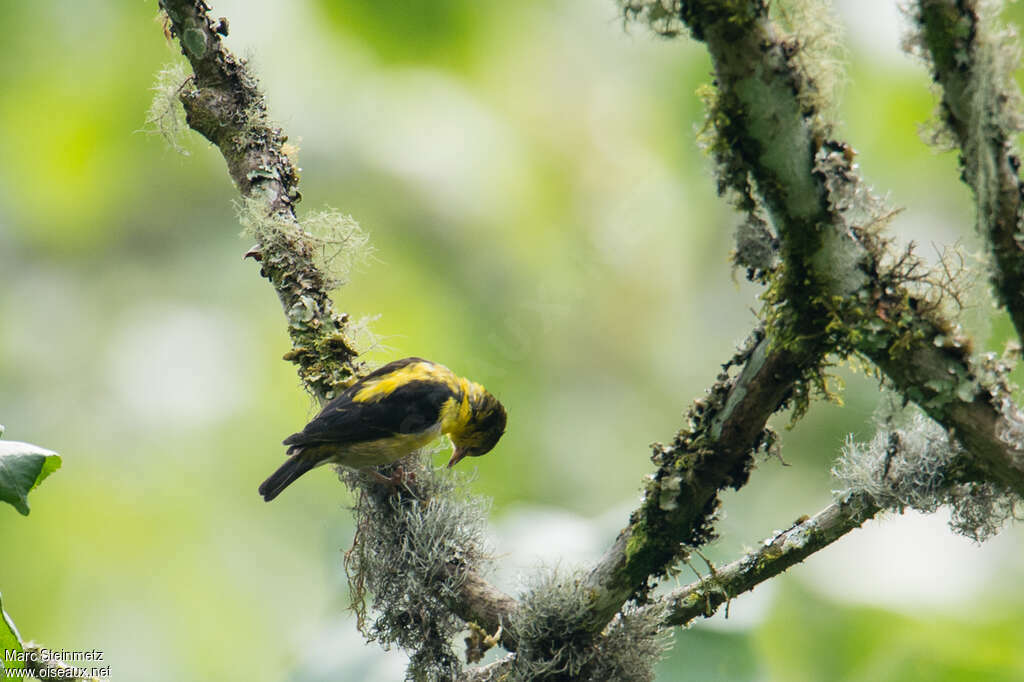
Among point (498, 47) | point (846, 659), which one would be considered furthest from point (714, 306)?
point (498, 47)

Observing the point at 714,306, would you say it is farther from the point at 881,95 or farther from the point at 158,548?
the point at 158,548

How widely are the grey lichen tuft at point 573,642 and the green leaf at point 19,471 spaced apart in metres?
1.08

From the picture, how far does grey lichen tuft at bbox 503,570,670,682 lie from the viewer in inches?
79.7

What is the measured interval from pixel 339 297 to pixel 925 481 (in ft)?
18.0

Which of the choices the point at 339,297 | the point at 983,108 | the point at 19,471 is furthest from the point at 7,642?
the point at 339,297

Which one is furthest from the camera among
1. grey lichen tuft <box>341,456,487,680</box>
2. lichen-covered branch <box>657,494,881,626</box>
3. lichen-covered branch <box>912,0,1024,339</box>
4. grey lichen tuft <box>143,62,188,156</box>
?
grey lichen tuft <box>143,62,188,156</box>

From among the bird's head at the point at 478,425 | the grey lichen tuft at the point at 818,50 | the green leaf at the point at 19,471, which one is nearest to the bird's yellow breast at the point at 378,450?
the bird's head at the point at 478,425

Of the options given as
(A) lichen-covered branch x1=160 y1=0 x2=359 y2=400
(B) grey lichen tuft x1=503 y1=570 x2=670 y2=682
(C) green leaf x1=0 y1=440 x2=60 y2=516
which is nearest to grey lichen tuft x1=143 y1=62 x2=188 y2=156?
(A) lichen-covered branch x1=160 y1=0 x2=359 y2=400

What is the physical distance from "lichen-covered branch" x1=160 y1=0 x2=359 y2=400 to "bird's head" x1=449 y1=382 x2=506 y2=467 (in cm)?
65

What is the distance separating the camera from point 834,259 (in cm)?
158

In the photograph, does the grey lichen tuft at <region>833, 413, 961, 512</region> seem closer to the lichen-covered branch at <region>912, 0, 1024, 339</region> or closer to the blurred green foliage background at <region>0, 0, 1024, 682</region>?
the lichen-covered branch at <region>912, 0, 1024, 339</region>

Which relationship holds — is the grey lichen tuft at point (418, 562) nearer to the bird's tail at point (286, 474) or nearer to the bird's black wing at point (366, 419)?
the bird's black wing at point (366, 419)

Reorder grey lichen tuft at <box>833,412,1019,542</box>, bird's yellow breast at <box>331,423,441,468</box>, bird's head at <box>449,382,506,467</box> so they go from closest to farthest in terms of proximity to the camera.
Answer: grey lichen tuft at <box>833,412,1019,542</box>, bird's yellow breast at <box>331,423,441,468</box>, bird's head at <box>449,382,506,467</box>

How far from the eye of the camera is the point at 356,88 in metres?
8.35
